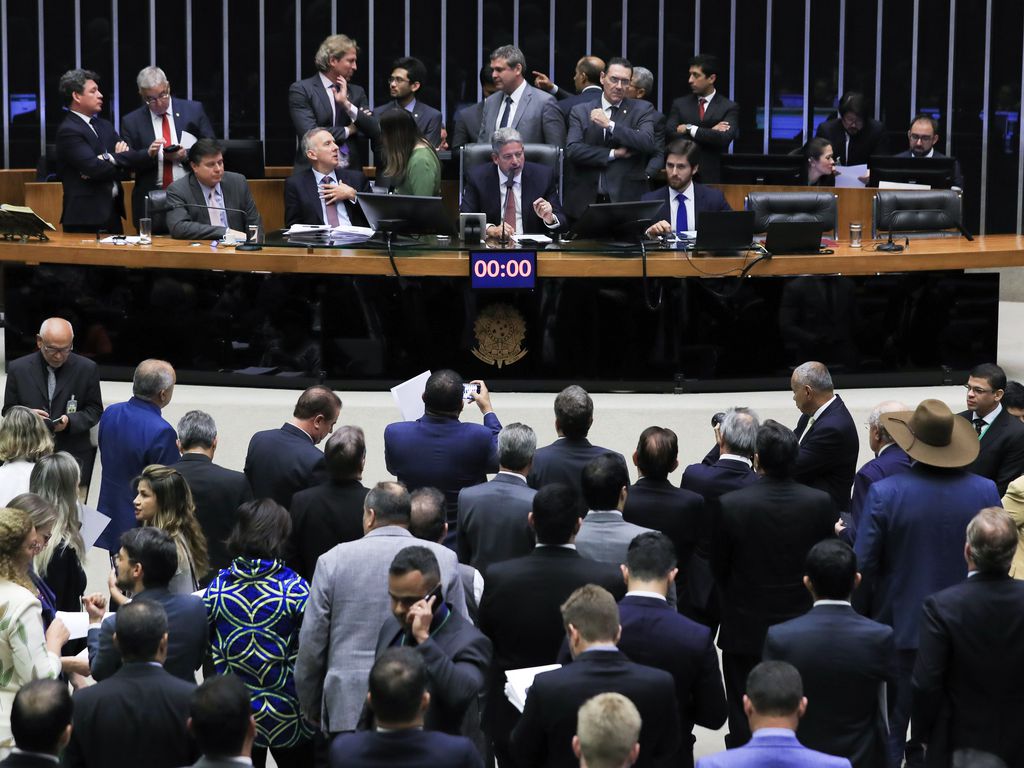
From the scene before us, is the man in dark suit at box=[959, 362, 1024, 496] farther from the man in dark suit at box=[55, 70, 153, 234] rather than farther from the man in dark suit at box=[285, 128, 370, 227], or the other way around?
the man in dark suit at box=[55, 70, 153, 234]

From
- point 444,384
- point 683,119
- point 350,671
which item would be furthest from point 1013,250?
point 350,671

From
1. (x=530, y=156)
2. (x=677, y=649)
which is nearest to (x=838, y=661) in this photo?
(x=677, y=649)

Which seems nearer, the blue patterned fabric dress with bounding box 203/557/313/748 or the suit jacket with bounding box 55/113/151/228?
the blue patterned fabric dress with bounding box 203/557/313/748

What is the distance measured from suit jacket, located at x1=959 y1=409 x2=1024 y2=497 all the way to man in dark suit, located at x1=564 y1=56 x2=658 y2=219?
491 centimetres

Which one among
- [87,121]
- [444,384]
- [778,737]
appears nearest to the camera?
[778,737]

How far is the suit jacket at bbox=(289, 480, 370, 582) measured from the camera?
5.17 m

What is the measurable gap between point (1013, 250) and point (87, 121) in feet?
19.6

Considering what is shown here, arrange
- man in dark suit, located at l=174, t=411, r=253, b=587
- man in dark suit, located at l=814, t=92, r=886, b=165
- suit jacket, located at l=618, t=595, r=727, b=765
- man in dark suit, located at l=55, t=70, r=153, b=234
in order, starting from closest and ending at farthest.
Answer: suit jacket, located at l=618, t=595, r=727, b=765 → man in dark suit, located at l=174, t=411, r=253, b=587 → man in dark suit, located at l=55, t=70, r=153, b=234 → man in dark suit, located at l=814, t=92, r=886, b=165

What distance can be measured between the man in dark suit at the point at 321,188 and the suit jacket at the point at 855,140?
4573 millimetres

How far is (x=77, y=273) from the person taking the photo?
9516 millimetres

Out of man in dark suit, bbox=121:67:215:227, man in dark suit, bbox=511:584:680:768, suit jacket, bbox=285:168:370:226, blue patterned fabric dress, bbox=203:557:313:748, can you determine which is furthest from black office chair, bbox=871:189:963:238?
man in dark suit, bbox=511:584:680:768

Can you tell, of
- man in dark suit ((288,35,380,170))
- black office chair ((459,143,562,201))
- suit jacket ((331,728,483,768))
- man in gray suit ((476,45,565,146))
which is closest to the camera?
suit jacket ((331,728,483,768))

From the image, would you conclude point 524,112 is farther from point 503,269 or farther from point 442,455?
point 442,455

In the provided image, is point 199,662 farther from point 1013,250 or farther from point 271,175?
point 271,175
